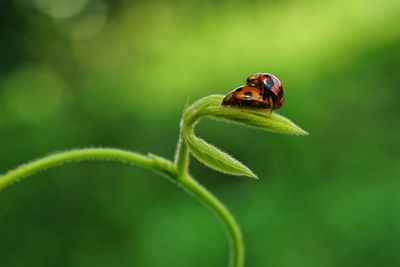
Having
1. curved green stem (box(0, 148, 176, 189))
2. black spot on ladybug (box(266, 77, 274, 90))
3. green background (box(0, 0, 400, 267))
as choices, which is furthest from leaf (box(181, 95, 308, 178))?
green background (box(0, 0, 400, 267))

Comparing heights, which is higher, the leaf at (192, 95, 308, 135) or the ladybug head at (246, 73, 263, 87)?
the ladybug head at (246, 73, 263, 87)

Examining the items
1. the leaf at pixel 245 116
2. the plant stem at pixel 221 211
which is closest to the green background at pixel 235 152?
the plant stem at pixel 221 211

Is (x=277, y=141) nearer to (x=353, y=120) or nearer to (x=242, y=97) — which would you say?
(x=353, y=120)

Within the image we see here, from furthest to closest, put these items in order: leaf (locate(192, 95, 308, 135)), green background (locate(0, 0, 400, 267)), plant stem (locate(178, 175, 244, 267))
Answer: green background (locate(0, 0, 400, 267)), plant stem (locate(178, 175, 244, 267)), leaf (locate(192, 95, 308, 135))

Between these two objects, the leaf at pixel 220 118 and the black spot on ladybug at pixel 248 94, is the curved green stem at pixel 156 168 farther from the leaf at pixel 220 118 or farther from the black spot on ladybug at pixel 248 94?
the black spot on ladybug at pixel 248 94

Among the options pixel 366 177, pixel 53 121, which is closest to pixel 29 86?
pixel 53 121

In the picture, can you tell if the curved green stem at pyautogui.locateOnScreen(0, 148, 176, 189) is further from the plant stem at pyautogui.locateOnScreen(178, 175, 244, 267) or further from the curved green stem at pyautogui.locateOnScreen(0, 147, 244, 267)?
the plant stem at pyautogui.locateOnScreen(178, 175, 244, 267)
